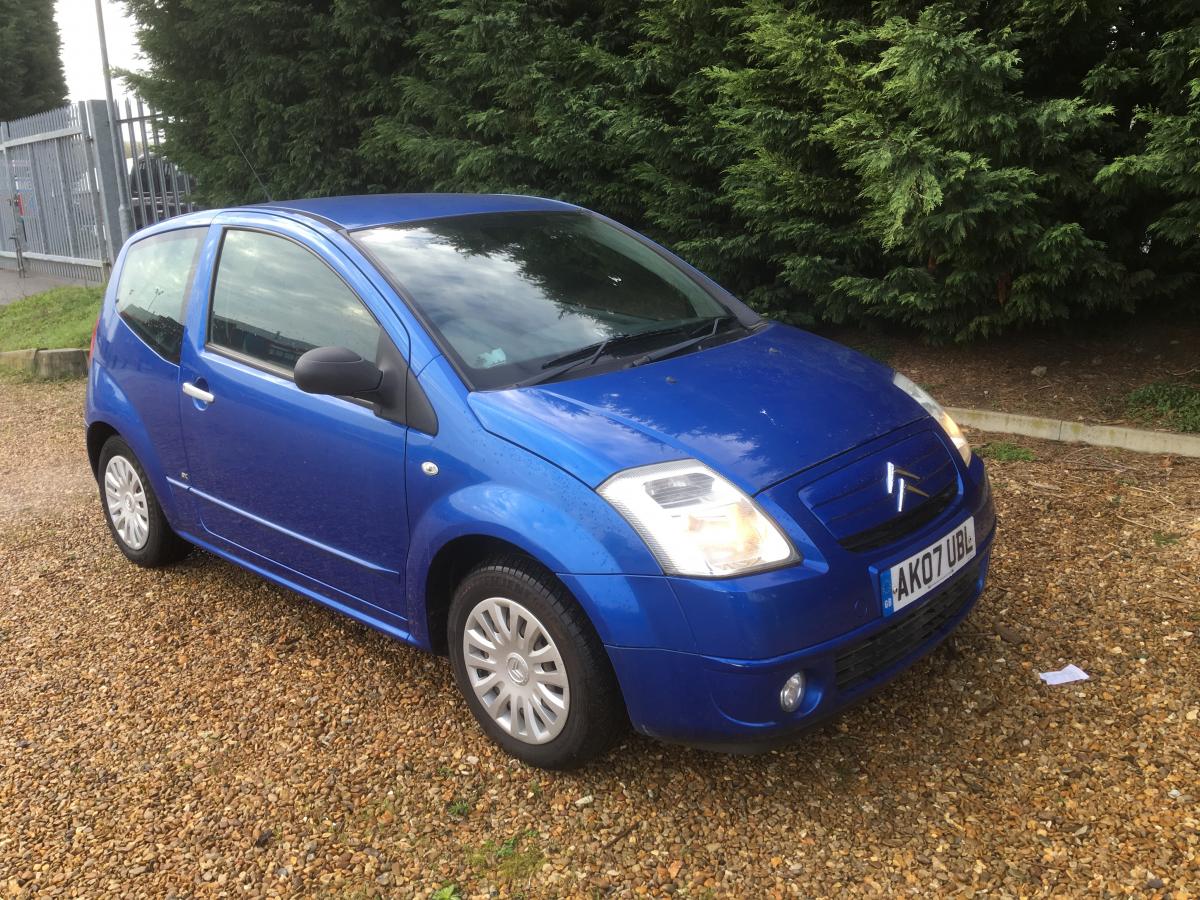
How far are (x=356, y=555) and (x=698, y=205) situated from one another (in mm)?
4324

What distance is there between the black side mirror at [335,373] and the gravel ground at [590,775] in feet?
3.63

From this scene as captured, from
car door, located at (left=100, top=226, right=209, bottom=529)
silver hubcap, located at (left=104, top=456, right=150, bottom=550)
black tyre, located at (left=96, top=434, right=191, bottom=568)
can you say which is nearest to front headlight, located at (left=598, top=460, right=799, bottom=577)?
car door, located at (left=100, top=226, right=209, bottom=529)

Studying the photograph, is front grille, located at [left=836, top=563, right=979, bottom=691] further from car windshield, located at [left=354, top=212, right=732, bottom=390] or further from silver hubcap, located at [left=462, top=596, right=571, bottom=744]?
car windshield, located at [left=354, top=212, right=732, bottom=390]

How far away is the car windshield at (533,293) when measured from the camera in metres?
3.17

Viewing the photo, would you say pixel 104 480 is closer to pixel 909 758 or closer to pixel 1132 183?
pixel 909 758

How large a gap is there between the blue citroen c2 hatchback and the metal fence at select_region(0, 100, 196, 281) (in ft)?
29.1

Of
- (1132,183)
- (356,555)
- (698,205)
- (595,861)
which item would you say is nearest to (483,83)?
(698,205)

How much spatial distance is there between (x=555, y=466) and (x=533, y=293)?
952 mm

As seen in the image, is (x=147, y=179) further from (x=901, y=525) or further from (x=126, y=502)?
(x=901, y=525)

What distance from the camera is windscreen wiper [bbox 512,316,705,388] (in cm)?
307

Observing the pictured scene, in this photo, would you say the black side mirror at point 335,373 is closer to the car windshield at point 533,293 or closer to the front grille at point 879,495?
the car windshield at point 533,293

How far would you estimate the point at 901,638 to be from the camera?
2.79 metres

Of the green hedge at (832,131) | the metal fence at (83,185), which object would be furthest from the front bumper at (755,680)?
the metal fence at (83,185)

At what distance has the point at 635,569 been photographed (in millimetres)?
2547
